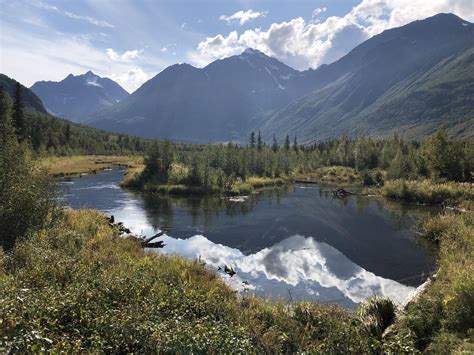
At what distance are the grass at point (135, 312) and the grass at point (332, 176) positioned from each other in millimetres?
78470

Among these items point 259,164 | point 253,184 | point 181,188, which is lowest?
point 253,184

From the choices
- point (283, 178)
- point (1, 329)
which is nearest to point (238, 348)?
point (1, 329)

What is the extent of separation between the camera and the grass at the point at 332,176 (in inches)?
3755

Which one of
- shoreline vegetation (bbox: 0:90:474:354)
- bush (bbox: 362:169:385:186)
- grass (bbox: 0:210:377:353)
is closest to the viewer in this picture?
grass (bbox: 0:210:377:353)

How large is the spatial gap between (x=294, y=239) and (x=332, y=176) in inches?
2596

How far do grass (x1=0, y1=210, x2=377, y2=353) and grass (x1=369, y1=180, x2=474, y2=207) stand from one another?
38.0m

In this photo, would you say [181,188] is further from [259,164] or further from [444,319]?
[444,319]

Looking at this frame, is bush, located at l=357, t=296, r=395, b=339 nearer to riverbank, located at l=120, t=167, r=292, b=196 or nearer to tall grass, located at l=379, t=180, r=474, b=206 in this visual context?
tall grass, located at l=379, t=180, r=474, b=206

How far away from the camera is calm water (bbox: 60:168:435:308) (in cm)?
2370

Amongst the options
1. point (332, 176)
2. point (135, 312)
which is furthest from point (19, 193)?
point (332, 176)

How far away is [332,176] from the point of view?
327ft

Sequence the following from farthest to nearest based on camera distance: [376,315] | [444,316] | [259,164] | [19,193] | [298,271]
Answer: [259,164] → [298,271] → [19,193] → [376,315] → [444,316]

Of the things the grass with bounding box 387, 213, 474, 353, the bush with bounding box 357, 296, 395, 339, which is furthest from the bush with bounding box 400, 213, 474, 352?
the bush with bounding box 357, 296, 395, 339

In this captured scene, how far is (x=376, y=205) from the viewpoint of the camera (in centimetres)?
5553
